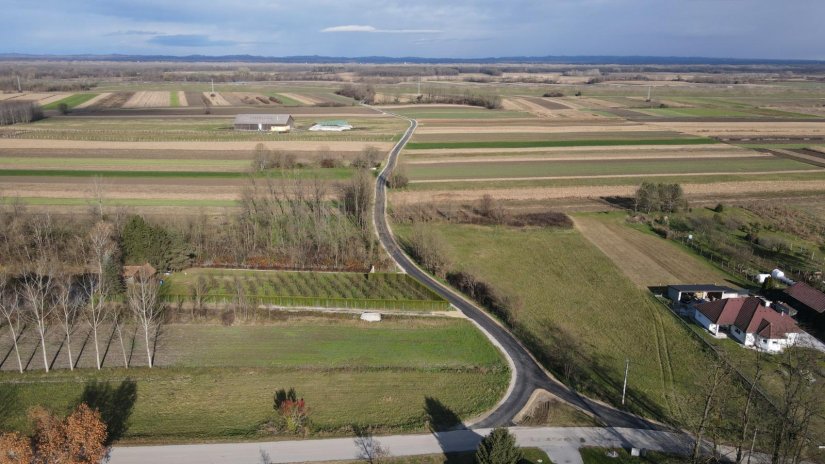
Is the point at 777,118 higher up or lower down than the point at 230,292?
higher up

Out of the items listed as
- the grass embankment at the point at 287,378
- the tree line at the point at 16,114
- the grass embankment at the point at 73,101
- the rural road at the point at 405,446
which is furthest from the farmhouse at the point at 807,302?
the grass embankment at the point at 73,101

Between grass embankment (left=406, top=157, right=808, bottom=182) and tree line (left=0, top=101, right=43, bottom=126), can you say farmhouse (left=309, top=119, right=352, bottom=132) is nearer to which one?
grass embankment (left=406, top=157, right=808, bottom=182)

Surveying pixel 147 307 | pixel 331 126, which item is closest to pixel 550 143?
pixel 331 126

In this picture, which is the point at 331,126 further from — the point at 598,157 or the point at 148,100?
the point at 148,100

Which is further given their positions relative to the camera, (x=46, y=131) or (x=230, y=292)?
(x=46, y=131)

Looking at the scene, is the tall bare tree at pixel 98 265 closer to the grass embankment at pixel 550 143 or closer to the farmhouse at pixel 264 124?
the grass embankment at pixel 550 143

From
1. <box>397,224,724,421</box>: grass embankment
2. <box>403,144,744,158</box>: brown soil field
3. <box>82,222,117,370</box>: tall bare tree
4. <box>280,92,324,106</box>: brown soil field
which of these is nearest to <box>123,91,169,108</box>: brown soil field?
<box>280,92,324,106</box>: brown soil field

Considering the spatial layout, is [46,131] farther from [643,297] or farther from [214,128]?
[643,297]

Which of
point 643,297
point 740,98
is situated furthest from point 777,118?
point 643,297
